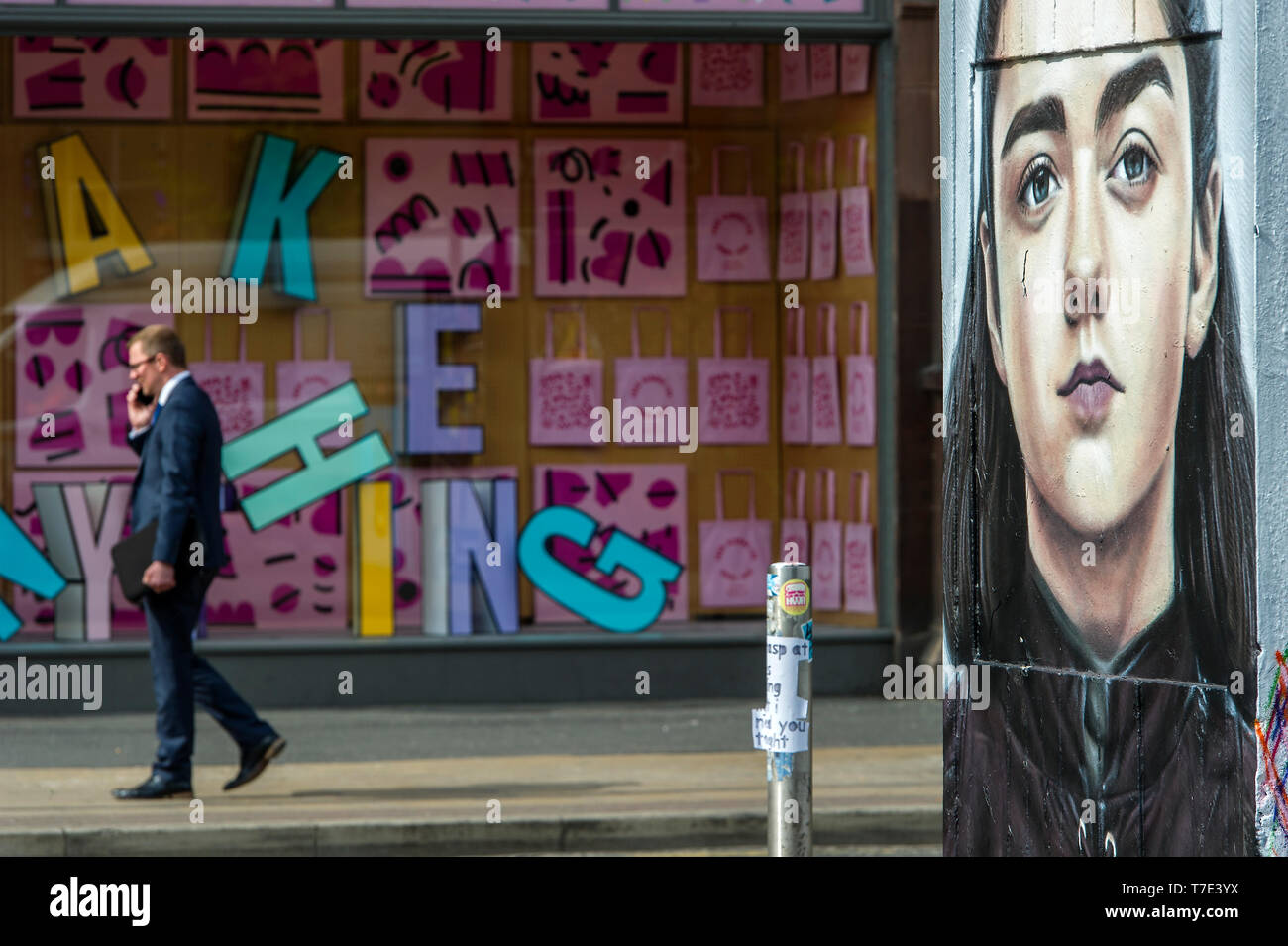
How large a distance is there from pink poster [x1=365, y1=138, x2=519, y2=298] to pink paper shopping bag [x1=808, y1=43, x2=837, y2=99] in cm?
188

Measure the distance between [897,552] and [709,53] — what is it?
3319 millimetres

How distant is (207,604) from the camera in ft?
39.7

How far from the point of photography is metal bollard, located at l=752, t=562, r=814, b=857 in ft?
20.9

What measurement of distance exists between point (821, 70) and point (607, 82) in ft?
4.35

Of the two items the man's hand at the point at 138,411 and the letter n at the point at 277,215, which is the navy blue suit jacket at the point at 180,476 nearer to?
the man's hand at the point at 138,411

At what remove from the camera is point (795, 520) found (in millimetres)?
12625

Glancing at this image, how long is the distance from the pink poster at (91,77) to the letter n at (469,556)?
9.45 feet

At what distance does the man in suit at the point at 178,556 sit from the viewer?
869cm

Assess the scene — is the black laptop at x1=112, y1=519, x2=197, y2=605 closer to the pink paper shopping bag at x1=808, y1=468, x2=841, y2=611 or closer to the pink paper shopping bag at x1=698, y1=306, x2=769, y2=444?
the pink paper shopping bag at x1=698, y1=306, x2=769, y2=444

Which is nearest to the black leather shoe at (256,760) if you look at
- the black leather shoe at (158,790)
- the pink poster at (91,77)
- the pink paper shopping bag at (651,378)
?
the black leather shoe at (158,790)

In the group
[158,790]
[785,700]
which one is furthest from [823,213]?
[785,700]
